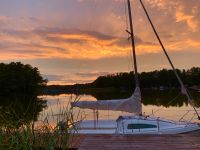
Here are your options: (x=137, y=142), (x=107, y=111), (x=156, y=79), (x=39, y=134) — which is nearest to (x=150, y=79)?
(x=156, y=79)

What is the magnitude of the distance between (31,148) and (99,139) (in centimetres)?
612

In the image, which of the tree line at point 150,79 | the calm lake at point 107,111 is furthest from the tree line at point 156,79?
the calm lake at point 107,111

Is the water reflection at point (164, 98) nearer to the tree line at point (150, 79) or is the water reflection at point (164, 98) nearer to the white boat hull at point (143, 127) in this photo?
the tree line at point (150, 79)

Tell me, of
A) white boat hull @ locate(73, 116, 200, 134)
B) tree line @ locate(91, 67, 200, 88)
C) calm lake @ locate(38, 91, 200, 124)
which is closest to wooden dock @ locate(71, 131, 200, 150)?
calm lake @ locate(38, 91, 200, 124)

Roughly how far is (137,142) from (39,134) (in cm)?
545

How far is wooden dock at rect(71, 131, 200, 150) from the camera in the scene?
382 inches

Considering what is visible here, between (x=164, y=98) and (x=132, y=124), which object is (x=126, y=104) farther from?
(x=164, y=98)

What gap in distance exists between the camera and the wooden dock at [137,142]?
31.8 ft

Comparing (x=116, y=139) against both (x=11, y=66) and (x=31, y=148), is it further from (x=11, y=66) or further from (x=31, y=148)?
(x=11, y=66)

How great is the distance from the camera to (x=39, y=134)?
5.12 metres

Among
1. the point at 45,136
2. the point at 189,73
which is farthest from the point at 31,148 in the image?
the point at 189,73

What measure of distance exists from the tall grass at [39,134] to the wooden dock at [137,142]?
4.71 metres

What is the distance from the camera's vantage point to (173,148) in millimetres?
9477

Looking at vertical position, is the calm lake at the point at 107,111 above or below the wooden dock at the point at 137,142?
above
